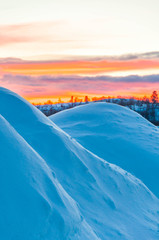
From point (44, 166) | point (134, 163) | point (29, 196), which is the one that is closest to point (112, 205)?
point (44, 166)

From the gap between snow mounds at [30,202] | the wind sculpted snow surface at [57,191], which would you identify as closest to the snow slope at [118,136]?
the wind sculpted snow surface at [57,191]

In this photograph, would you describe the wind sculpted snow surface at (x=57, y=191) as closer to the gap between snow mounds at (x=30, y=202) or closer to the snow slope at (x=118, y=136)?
the gap between snow mounds at (x=30, y=202)

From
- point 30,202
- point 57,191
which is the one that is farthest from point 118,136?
point 30,202

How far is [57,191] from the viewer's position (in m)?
2.86

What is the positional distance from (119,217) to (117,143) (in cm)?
299

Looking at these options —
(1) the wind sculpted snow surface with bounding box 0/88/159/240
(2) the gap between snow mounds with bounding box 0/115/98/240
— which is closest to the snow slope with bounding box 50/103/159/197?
(1) the wind sculpted snow surface with bounding box 0/88/159/240

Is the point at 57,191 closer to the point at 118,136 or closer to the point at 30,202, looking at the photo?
the point at 30,202

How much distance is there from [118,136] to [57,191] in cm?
417

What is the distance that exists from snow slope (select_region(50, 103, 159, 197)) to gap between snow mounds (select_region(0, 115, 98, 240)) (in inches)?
114

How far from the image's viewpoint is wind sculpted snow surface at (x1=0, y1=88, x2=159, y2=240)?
2494mm

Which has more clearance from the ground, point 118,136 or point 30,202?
point 30,202

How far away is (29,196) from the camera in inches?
102

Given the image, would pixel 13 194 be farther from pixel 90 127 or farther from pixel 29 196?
pixel 90 127

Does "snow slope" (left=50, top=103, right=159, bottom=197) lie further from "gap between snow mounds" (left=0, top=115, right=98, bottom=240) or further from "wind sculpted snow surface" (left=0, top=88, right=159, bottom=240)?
"gap between snow mounds" (left=0, top=115, right=98, bottom=240)
